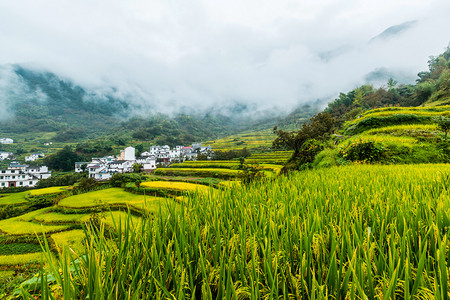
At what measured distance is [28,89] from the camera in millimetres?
196375

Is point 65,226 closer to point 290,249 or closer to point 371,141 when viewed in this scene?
point 290,249

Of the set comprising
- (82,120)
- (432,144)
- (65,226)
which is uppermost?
(82,120)

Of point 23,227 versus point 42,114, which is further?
point 42,114

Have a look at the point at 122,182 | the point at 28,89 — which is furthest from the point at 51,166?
the point at 28,89

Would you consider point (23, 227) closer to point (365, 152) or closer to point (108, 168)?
point (365, 152)

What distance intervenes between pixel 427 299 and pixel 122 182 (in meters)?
25.2

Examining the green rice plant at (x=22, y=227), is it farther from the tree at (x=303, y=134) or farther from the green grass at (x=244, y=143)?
the green grass at (x=244, y=143)

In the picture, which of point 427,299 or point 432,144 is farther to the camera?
point 432,144

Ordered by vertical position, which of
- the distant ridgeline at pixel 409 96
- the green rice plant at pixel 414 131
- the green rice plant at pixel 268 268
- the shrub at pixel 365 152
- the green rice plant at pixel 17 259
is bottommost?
the green rice plant at pixel 17 259

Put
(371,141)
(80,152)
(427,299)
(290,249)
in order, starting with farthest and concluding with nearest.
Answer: (80,152) → (371,141) → (290,249) → (427,299)

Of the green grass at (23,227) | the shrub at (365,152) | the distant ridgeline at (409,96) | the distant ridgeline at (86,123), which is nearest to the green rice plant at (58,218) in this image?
the green grass at (23,227)

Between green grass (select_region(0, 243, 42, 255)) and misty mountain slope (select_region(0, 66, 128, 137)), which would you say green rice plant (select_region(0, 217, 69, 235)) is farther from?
misty mountain slope (select_region(0, 66, 128, 137))

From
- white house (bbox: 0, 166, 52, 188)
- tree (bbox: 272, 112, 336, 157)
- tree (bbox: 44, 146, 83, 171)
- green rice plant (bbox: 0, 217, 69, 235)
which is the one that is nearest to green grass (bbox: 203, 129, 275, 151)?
tree (bbox: 272, 112, 336, 157)

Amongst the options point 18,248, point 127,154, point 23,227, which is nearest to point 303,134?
point 18,248
